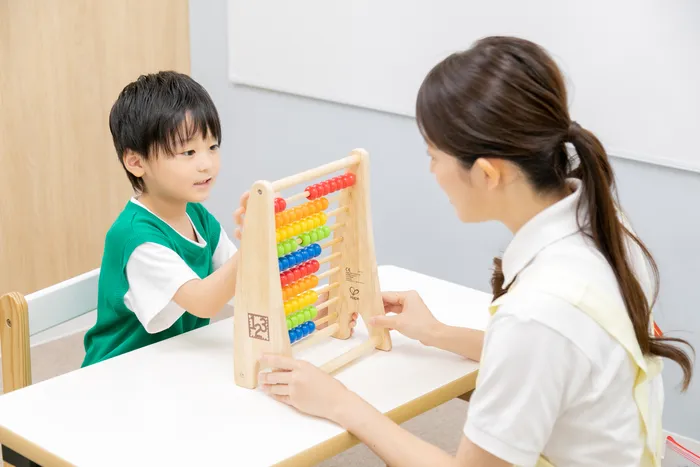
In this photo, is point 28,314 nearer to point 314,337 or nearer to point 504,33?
point 314,337

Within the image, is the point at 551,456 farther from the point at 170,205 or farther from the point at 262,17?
the point at 262,17

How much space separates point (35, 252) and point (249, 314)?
6.35ft

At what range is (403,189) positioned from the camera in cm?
311

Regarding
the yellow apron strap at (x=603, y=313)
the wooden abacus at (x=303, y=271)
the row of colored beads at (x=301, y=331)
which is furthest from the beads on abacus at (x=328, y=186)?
the yellow apron strap at (x=603, y=313)

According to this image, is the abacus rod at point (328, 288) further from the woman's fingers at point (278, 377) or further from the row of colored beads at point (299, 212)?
the woman's fingers at point (278, 377)

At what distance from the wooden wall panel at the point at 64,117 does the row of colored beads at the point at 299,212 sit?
173 centimetres

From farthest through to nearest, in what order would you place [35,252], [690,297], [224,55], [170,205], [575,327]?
[224,55] < [35,252] < [690,297] < [170,205] < [575,327]

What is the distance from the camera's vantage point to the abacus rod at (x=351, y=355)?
1610 mm

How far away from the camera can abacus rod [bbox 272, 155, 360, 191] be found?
4.94ft

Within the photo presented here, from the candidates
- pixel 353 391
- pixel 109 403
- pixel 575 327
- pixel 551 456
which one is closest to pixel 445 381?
pixel 353 391

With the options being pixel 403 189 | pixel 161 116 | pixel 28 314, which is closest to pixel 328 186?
pixel 161 116

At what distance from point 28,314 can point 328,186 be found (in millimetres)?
569

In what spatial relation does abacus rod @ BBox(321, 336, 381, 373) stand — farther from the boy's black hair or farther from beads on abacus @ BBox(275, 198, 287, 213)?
the boy's black hair

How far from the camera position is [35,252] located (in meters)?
3.27
